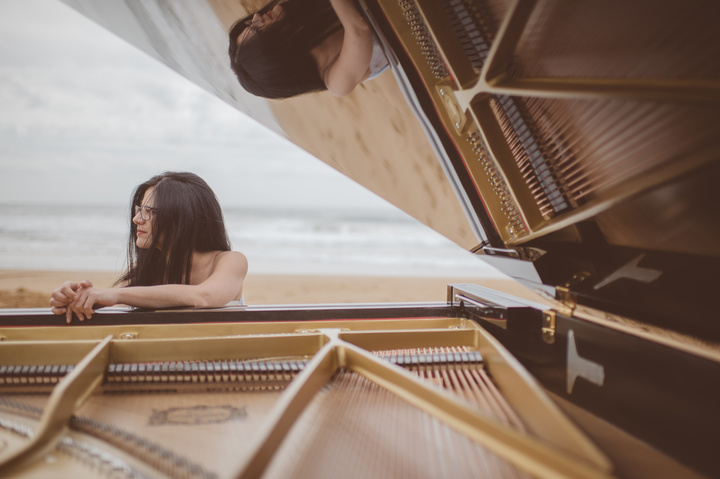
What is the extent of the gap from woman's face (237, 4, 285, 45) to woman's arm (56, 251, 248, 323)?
1.05 meters

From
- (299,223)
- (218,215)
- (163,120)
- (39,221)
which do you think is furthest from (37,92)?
(218,215)

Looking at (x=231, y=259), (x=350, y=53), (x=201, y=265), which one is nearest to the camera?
(x=350, y=53)

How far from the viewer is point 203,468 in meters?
1.00

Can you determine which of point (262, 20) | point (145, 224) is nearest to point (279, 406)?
point (145, 224)

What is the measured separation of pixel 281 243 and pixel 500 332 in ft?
29.9

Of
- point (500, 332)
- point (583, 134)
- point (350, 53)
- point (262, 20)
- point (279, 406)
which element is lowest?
point (279, 406)

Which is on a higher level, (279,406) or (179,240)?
(179,240)

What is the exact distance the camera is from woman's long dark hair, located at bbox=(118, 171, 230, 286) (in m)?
2.16

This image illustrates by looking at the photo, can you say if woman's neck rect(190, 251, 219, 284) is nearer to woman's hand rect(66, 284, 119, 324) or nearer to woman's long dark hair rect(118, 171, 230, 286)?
woman's long dark hair rect(118, 171, 230, 286)

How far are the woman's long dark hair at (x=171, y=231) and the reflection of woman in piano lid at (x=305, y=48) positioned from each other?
0.67 m

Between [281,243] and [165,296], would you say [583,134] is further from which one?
[281,243]

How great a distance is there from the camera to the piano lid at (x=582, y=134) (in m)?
0.92

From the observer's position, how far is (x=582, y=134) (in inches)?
49.0

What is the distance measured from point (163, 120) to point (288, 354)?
1668 centimetres
